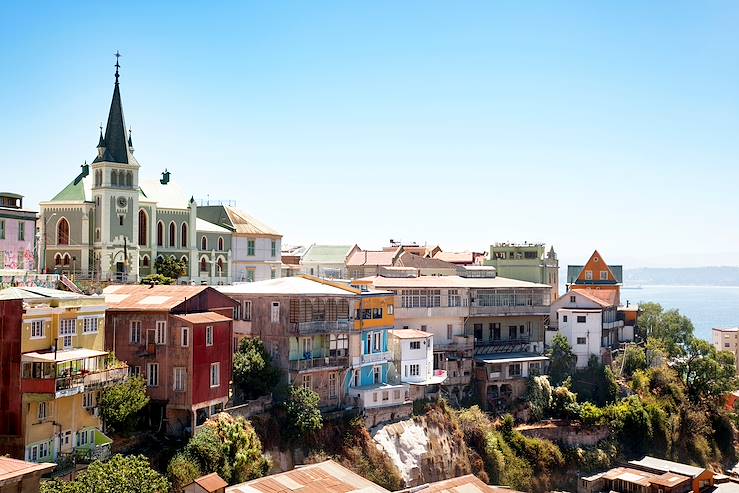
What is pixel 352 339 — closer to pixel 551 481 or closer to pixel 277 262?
pixel 551 481

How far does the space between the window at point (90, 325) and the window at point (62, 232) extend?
90.1ft

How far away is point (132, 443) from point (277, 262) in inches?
1653

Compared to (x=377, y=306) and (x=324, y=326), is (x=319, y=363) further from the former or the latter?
(x=377, y=306)

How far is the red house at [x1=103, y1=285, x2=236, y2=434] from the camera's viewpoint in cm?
4303

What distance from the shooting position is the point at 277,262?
8219cm

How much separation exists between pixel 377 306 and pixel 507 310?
56.1 feet

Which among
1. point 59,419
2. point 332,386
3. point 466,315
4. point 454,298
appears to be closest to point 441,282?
point 454,298

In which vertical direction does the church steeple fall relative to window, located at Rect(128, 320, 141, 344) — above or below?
above

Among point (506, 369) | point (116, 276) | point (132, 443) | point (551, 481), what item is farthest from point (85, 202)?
point (551, 481)

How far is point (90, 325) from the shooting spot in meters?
40.4

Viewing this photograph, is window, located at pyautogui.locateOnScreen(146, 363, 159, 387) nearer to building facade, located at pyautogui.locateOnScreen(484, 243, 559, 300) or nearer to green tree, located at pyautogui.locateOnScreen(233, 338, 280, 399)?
green tree, located at pyautogui.locateOnScreen(233, 338, 280, 399)

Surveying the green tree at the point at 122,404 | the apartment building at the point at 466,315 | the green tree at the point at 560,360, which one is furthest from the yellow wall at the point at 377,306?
the green tree at the point at 122,404

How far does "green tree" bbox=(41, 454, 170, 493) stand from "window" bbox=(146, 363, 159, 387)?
4.89 meters

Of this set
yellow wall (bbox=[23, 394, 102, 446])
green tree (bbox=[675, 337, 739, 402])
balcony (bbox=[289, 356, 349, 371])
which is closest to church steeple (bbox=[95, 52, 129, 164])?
balcony (bbox=[289, 356, 349, 371])
